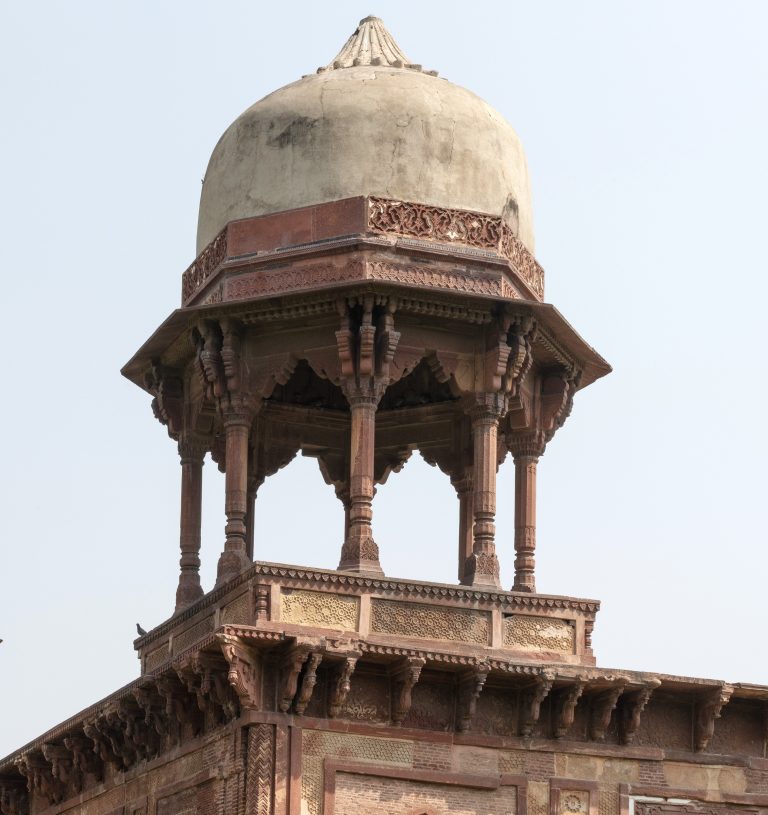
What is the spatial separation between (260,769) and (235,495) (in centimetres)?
314

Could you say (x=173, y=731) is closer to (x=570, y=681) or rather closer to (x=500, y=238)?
(x=570, y=681)

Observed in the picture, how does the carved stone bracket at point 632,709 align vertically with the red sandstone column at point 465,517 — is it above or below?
below

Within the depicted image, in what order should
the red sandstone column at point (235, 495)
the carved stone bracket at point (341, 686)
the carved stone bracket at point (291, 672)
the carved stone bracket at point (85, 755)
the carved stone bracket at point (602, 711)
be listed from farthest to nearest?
1. the carved stone bracket at point (85, 755)
2. the red sandstone column at point (235, 495)
3. the carved stone bracket at point (602, 711)
4. the carved stone bracket at point (341, 686)
5. the carved stone bracket at point (291, 672)

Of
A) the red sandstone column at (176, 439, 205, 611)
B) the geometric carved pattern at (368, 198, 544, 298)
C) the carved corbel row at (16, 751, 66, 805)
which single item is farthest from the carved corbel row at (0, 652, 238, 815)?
the geometric carved pattern at (368, 198, 544, 298)

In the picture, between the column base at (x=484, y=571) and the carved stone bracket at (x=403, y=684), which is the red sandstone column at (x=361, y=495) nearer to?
the column base at (x=484, y=571)

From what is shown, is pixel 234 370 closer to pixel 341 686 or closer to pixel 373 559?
pixel 373 559

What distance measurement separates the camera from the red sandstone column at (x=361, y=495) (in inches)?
968

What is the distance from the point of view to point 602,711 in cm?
2464

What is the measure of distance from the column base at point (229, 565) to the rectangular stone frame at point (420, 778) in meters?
2.24

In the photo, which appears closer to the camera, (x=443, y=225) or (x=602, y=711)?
(x=602, y=711)

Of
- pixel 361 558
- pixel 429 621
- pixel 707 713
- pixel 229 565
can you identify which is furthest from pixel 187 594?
pixel 707 713

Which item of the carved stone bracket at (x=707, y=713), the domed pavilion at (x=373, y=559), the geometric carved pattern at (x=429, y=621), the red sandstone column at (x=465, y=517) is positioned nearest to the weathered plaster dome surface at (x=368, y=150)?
the domed pavilion at (x=373, y=559)

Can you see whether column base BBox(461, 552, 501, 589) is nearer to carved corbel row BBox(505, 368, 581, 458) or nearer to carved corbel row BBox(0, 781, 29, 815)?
carved corbel row BBox(505, 368, 581, 458)

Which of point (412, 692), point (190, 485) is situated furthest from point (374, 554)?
point (190, 485)
